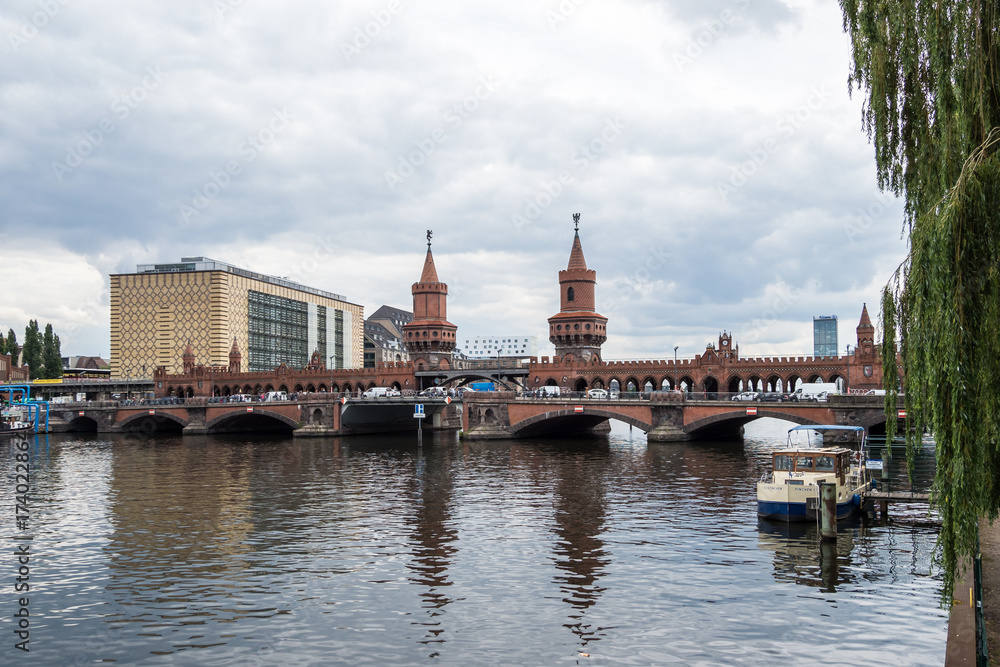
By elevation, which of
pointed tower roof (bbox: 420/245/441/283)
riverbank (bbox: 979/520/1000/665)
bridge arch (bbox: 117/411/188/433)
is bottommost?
bridge arch (bbox: 117/411/188/433)

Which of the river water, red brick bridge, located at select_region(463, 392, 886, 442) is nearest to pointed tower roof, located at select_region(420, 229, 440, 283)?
red brick bridge, located at select_region(463, 392, 886, 442)

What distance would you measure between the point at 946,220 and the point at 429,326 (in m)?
109

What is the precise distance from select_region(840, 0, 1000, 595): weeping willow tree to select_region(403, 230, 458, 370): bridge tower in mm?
103685

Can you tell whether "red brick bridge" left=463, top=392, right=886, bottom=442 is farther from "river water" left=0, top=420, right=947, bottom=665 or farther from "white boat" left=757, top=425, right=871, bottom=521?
"white boat" left=757, top=425, right=871, bottom=521

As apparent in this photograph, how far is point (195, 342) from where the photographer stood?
146 m

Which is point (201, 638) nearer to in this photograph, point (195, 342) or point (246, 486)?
point (246, 486)

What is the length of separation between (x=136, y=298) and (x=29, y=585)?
13602 centimetres

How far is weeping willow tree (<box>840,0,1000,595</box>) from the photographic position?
13898mm

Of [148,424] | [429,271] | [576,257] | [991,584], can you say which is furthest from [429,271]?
[991,584]

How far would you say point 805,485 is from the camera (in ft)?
118

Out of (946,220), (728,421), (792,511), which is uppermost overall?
(946,220)

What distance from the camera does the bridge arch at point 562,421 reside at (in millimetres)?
78512

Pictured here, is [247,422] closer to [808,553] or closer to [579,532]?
[579,532]

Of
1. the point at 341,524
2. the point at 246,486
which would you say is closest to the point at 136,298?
the point at 246,486
